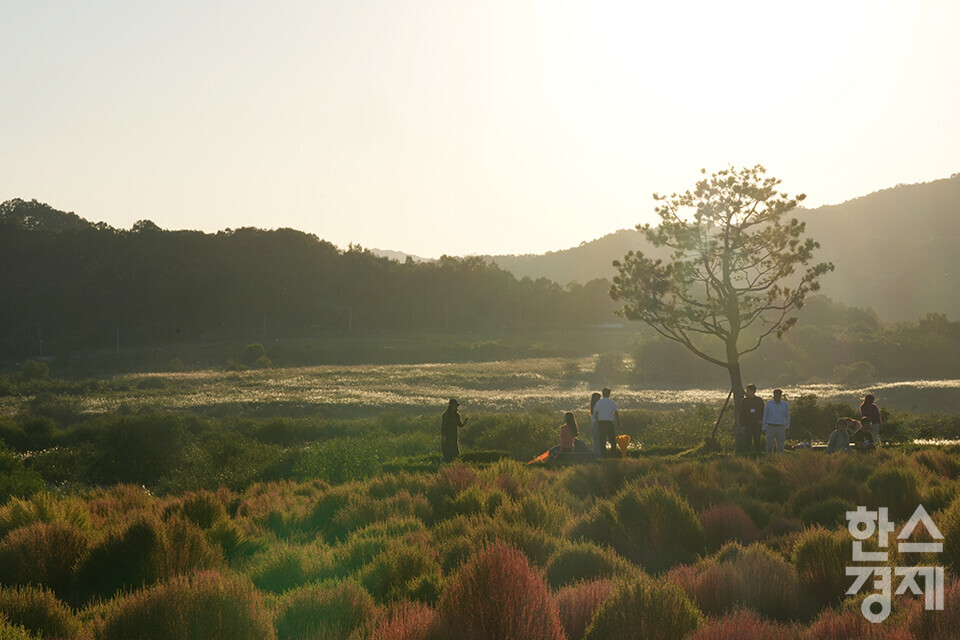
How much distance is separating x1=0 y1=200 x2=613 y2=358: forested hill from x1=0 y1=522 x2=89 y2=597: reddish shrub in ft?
332

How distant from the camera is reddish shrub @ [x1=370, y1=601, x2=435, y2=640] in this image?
5.30 meters

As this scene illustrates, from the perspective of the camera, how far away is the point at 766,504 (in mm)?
10859

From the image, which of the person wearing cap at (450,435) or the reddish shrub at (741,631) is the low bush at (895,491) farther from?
the person wearing cap at (450,435)

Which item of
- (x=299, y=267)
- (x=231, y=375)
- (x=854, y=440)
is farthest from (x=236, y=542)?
(x=299, y=267)

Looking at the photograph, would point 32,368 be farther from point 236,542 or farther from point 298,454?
point 236,542

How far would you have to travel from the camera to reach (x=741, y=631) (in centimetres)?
510

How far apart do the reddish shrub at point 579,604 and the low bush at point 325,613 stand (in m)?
1.58

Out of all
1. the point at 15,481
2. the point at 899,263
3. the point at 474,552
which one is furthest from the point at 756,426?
the point at 899,263

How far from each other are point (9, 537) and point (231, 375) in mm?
62842

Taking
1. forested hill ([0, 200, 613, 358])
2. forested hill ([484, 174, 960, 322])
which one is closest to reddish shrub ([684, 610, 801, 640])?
forested hill ([0, 200, 613, 358])

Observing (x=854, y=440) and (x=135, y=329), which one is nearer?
(x=854, y=440)

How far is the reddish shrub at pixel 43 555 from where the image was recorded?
26.8ft

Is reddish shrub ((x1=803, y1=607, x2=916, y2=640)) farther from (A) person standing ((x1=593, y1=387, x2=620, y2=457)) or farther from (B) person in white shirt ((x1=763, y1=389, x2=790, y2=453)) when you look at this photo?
(A) person standing ((x1=593, y1=387, x2=620, y2=457))

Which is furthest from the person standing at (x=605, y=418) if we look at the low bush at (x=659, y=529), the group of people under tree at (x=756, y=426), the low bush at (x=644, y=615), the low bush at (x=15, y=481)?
the low bush at (x=644, y=615)
